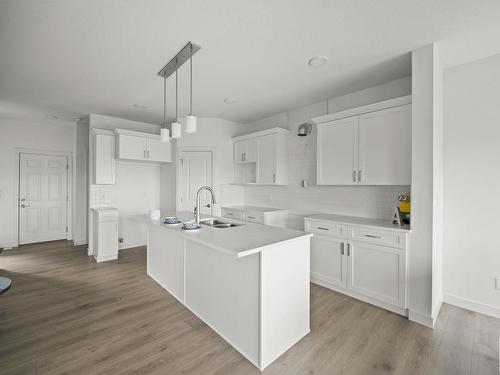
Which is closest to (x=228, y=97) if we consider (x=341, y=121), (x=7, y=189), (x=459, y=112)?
(x=341, y=121)

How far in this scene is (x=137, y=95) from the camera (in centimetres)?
368

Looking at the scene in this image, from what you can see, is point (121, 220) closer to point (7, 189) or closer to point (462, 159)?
point (7, 189)

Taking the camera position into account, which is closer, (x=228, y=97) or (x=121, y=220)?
(x=228, y=97)

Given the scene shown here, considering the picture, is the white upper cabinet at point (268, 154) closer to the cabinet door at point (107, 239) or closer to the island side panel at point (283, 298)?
the island side panel at point (283, 298)

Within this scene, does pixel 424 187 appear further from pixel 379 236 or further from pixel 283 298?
pixel 283 298

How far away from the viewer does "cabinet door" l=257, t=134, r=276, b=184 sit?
171 inches

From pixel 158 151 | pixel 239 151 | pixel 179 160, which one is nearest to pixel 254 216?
pixel 239 151

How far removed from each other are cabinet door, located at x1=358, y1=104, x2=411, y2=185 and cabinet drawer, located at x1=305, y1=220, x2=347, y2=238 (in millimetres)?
650

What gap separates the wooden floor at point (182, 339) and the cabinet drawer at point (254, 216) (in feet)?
4.79

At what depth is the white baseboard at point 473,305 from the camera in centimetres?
249

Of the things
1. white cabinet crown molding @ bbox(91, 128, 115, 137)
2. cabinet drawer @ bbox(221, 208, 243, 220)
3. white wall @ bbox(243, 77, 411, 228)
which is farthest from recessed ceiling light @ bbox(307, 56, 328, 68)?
white cabinet crown molding @ bbox(91, 128, 115, 137)

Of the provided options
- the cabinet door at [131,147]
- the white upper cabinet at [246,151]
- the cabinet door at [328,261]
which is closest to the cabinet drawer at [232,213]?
the white upper cabinet at [246,151]

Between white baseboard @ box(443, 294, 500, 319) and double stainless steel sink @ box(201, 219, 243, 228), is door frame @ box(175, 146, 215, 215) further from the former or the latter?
white baseboard @ box(443, 294, 500, 319)

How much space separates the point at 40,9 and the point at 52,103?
2.78m
